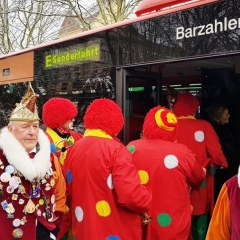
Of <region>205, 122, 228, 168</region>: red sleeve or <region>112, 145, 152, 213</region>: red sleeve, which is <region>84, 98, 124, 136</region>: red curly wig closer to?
<region>112, 145, 152, 213</region>: red sleeve

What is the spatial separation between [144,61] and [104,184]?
1362 millimetres

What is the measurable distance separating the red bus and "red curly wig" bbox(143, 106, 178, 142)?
52 centimetres

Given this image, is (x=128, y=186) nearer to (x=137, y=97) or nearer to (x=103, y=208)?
(x=103, y=208)

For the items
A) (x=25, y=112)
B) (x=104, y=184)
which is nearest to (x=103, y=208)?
(x=104, y=184)

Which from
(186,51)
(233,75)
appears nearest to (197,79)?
(233,75)

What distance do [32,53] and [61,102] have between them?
1702mm

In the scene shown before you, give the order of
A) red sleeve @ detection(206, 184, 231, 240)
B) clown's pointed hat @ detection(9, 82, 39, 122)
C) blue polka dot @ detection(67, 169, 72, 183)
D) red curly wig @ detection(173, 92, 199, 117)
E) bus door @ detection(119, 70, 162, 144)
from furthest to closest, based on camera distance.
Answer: red curly wig @ detection(173, 92, 199, 117) → bus door @ detection(119, 70, 162, 144) → blue polka dot @ detection(67, 169, 72, 183) → clown's pointed hat @ detection(9, 82, 39, 122) → red sleeve @ detection(206, 184, 231, 240)

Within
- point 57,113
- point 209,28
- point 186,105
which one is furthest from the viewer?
point 186,105

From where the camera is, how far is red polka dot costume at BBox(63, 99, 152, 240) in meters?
2.91

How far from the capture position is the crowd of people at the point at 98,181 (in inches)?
102

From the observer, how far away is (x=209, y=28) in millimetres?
3227

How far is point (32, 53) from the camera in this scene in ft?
18.0

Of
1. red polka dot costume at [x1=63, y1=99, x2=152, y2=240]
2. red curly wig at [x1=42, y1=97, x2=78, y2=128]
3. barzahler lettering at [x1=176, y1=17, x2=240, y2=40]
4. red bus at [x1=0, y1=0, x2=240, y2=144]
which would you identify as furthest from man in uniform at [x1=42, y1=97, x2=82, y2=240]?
barzahler lettering at [x1=176, y1=17, x2=240, y2=40]

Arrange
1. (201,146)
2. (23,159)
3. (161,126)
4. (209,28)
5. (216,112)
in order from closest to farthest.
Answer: (23,159)
(209,28)
(161,126)
(201,146)
(216,112)
